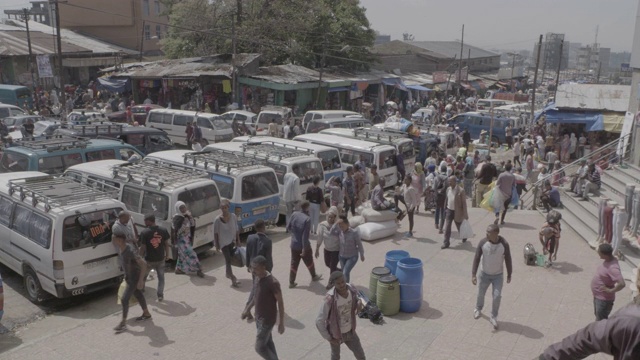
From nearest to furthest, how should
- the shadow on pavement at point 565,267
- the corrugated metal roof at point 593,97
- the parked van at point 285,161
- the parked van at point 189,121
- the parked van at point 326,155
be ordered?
the shadow on pavement at point 565,267
the parked van at point 285,161
the parked van at point 326,155
the parked van at point 189,121
the corrugated metal roof at point 593,97

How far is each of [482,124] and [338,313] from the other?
89.4ft

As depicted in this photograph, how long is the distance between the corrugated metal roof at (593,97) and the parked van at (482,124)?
3.16 metres

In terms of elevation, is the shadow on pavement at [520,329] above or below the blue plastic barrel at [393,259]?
below

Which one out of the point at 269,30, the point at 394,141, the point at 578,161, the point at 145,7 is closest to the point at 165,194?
the point at 394,141

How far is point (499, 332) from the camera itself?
7883mm

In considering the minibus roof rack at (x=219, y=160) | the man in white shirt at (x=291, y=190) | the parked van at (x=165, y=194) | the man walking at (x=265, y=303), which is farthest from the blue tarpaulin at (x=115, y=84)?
the man walking at (x=265, y=303)

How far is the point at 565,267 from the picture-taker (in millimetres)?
10602

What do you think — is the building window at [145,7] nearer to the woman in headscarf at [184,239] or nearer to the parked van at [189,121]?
the parked van at [189,121]

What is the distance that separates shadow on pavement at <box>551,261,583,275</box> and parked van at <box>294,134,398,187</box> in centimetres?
717

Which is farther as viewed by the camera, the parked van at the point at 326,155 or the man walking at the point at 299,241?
the parked van at the point at 326,155

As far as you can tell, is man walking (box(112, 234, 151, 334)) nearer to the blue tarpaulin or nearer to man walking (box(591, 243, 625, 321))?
man walking (box(591, 243, 625, 321))

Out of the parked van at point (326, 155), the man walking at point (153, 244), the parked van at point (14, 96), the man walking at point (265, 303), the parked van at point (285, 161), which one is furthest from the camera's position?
the parked van at point (14, 96)

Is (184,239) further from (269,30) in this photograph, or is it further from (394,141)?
(269,30)

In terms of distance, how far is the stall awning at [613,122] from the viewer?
2445 cm
